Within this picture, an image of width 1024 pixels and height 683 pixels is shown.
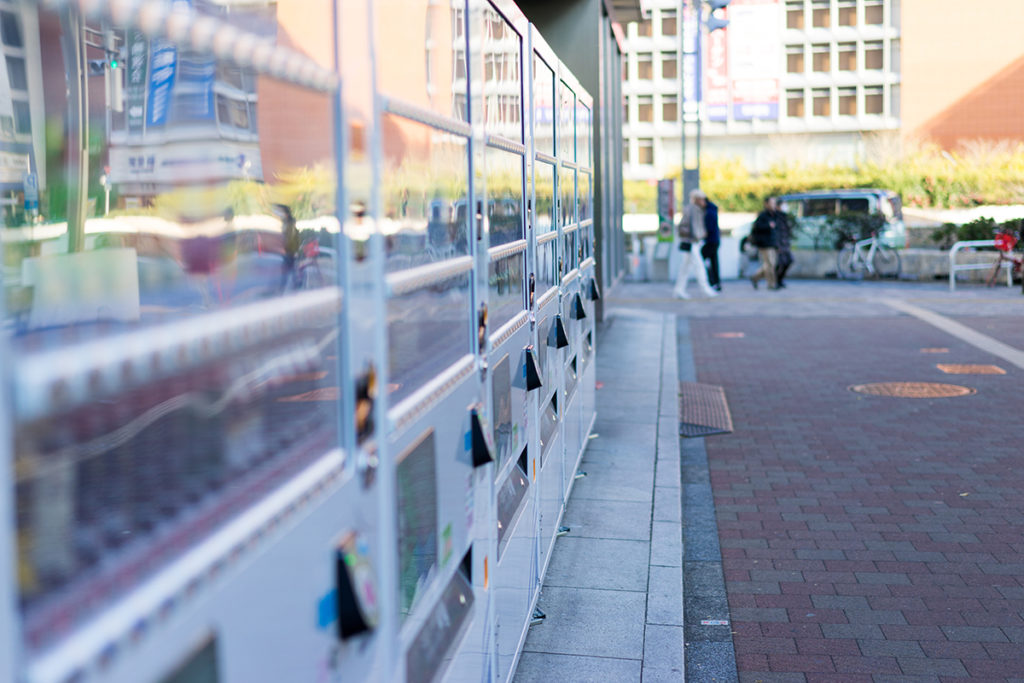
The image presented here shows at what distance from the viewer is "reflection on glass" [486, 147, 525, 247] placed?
12.0 ft

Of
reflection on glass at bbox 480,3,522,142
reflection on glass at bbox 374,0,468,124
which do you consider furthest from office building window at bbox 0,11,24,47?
reflection on glass at bbox 480,3,522,142

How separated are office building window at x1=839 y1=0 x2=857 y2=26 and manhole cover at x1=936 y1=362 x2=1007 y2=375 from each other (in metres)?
59.3

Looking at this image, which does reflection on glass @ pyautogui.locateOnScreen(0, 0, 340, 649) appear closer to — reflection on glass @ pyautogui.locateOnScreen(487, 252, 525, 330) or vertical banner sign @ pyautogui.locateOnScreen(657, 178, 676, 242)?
reflection on glass @ pyautogui.locateOnScreen(487, 252, 525, 330)

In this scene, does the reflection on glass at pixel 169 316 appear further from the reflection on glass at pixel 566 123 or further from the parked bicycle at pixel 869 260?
the parked bicycle at pixel 869 260

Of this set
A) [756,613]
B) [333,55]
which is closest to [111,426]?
[333,55]

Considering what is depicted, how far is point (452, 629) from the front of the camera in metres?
2.78

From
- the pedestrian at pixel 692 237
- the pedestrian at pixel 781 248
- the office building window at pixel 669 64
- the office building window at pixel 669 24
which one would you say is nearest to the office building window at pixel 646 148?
the office building window at pixel 669 64

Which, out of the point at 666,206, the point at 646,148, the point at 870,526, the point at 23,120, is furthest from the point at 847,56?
the point at 23,120

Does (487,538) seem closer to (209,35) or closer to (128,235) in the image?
(128,235)

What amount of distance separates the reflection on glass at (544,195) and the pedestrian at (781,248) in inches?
624

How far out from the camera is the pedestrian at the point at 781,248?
2095 centimetres

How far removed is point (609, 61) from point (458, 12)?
13464 millimetres

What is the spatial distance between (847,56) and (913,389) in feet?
200

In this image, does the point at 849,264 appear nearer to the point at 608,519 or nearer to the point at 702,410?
the point at 702,410
